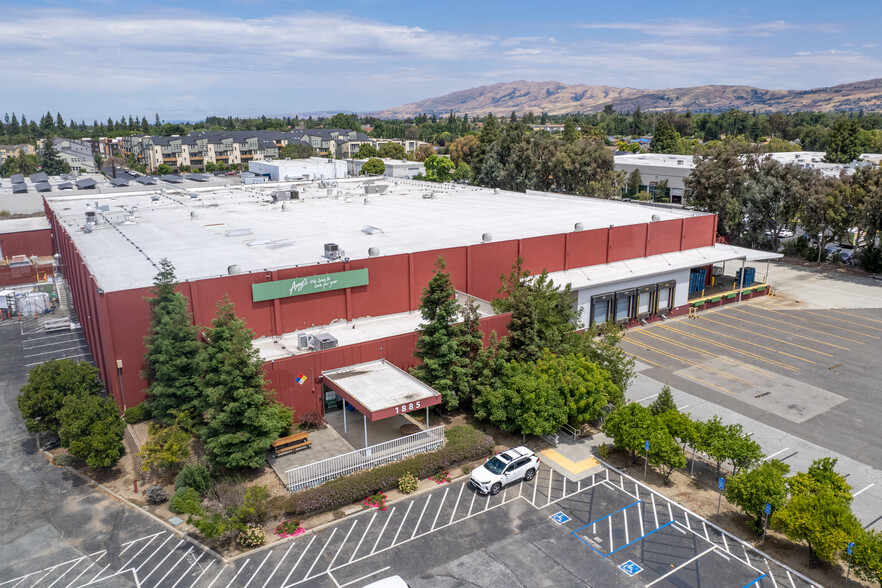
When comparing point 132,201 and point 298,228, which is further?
point 132,201

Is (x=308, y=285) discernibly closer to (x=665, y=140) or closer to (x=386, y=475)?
(x=386, y=475)

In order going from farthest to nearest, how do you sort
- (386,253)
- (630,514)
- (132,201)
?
(132,201) → (386,253) → (630,514)

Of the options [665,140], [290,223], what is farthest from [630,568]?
[665,140]

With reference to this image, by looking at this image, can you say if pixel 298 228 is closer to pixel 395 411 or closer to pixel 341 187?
pixel 395 411

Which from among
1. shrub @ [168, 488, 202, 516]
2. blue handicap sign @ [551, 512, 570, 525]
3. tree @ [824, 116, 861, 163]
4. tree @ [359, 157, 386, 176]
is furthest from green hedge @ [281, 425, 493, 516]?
tree @ [824, 116, 861, 163]

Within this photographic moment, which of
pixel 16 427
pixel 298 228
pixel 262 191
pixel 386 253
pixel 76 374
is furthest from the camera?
pixel 262 191

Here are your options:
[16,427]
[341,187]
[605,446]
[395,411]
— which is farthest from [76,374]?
[341,187]

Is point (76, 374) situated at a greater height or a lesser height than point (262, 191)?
lesser
